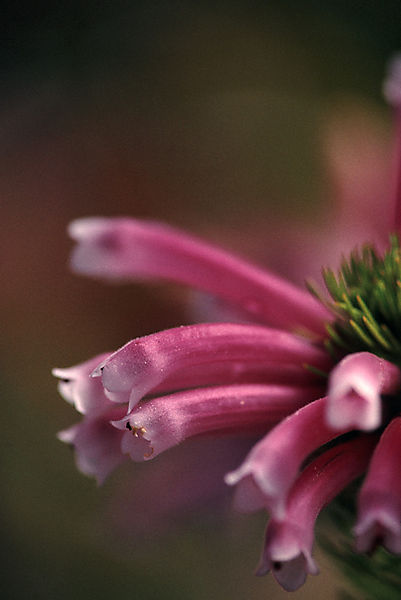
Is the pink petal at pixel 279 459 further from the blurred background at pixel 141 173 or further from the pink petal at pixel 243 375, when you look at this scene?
the blurred background at pixel 141 173

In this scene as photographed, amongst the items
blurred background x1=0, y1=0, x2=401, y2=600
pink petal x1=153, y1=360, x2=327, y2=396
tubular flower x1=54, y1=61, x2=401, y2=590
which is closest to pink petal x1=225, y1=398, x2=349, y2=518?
tubular flower x1=54, y1=61, x2=401, y2=590

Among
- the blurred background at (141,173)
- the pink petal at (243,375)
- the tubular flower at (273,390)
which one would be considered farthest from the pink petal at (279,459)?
the blurred background at (141,173)

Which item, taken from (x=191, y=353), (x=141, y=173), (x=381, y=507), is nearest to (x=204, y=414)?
(x=191, y=353)

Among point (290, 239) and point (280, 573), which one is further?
point (290, 239)

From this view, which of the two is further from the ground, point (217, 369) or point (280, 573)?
point (217, 369)

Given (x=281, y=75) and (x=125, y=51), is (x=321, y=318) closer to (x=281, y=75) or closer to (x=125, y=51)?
(x=281, y=75)

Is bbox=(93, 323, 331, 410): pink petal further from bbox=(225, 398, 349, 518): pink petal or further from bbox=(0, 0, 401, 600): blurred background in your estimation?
bbox=(0, 0, 401, 600): blurred background

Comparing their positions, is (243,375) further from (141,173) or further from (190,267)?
(141,173)

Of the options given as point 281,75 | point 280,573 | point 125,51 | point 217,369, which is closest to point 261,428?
point 217,369
